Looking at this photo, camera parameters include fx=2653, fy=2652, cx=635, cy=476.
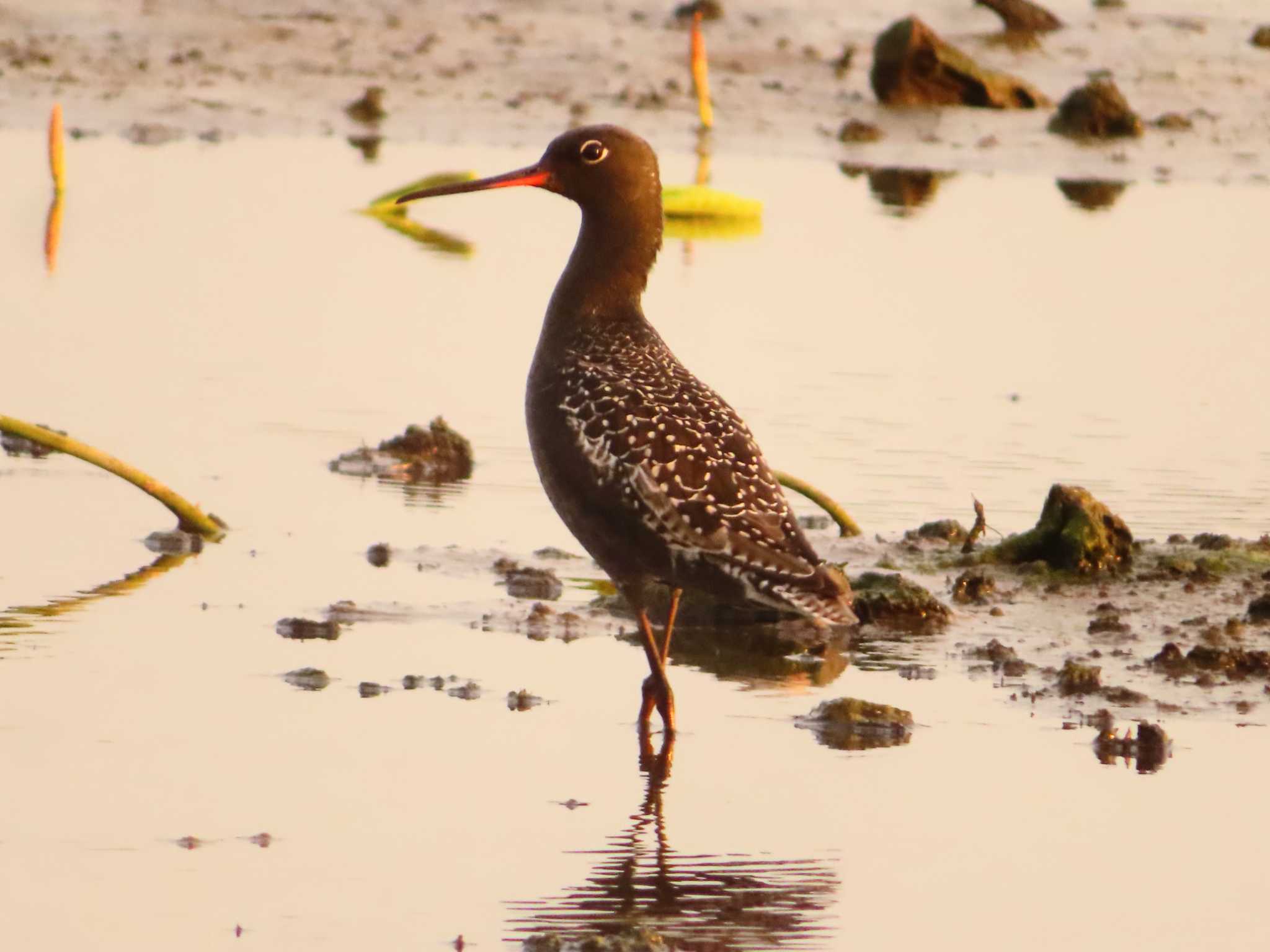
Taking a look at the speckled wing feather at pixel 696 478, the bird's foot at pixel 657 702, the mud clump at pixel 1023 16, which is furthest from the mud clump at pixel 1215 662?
the mud clump at pixel 1023 16

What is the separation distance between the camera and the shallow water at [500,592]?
6438 mm

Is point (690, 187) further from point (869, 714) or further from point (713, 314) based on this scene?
point (869, 714)

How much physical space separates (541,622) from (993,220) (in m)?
9.50

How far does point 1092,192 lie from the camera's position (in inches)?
762

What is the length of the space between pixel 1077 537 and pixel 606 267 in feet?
7.15

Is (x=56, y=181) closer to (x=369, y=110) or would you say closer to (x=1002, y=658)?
(x=369, y=110)

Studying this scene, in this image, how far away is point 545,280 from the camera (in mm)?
14805

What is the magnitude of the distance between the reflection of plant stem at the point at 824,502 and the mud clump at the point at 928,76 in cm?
1241

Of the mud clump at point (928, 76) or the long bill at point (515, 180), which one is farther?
the mud clump at point (928, 76)

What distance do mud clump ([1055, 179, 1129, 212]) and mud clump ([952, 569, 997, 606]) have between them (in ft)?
30.2

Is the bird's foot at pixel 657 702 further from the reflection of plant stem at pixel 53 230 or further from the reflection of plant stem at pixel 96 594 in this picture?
the reflection of plant stem at pixel 53 230

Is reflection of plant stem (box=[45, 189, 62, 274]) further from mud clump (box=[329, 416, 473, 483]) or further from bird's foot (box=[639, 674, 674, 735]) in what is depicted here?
bird's foot (box=[639, 674, 674, 735])

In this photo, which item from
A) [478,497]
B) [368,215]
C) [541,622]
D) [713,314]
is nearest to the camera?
[541,622]

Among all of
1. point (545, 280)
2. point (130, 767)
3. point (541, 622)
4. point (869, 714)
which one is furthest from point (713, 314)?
point (130, 767)
